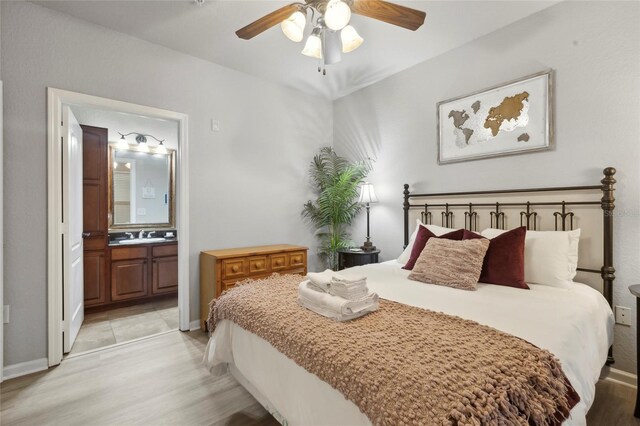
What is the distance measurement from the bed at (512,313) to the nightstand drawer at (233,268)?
1.02 meters

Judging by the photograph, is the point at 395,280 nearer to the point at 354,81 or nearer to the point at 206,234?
the point at 206,234

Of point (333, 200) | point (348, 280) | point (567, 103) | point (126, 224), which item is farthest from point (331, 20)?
point (126, 224)

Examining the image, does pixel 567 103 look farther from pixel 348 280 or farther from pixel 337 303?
pixel 337 303

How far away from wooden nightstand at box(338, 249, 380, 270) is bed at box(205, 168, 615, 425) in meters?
0.64

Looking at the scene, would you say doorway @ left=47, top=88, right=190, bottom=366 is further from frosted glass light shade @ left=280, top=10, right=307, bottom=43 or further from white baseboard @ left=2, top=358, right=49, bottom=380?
frosted glass light shade @ left=280, top=10, right=307, bottom=43

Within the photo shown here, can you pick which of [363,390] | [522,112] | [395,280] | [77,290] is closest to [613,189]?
[522,112]

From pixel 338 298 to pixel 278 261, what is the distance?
1.91 metres

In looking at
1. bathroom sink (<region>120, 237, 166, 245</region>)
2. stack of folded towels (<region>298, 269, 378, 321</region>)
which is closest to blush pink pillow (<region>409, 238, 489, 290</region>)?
stack of folded towels (<region>298, 269, 378, 321</region>)

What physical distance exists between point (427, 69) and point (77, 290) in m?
4.26

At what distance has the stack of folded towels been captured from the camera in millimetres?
1423

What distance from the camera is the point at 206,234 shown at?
327 centimetres

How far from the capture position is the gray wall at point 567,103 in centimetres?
209

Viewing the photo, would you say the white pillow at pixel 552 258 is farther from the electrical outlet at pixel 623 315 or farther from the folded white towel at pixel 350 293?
the folded white towel at pixel 350 293

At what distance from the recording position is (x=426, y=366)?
3.22ft
